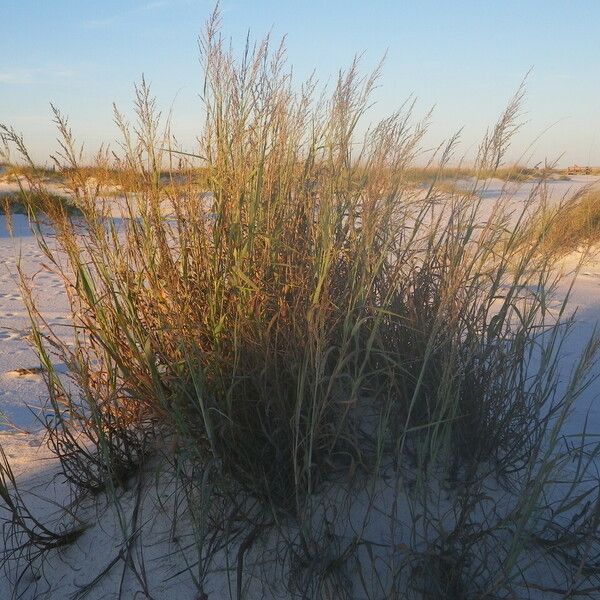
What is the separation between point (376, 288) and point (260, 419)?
68 cm

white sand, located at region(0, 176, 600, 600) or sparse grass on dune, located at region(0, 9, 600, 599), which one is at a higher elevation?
sparse grass on dune, located at region(0, 9, 600, 599)

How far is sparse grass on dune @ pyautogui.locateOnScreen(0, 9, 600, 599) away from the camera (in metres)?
1.90

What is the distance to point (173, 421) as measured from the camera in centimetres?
204

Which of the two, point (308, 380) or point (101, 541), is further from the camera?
point (101, 541)

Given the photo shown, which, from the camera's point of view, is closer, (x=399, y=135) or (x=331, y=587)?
(x=331, y=587)

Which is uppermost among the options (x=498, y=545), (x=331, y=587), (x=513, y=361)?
(x=513, y=361)

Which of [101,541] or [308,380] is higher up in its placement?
[308,380]

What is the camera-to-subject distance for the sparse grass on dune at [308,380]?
1899 mm

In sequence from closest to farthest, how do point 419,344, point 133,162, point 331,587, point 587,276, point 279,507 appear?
1. point 331,587
2. point 279,507
3. point 419,344
4. point 133,162
5. point 587,276

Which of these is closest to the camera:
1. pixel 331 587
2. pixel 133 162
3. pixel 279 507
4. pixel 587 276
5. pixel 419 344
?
pixel 331 587

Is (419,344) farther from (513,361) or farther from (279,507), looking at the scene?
(279,507)

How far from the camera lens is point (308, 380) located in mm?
1908

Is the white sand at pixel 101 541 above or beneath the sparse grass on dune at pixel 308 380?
beneath

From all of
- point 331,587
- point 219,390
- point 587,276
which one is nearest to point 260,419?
point 219,390
